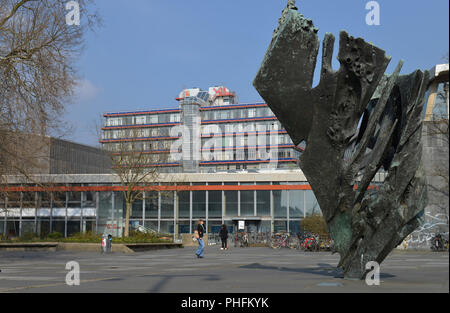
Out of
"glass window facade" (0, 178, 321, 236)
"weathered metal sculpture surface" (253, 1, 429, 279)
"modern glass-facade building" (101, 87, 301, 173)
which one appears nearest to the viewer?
"weathered metal sculpture surface" (253, 1, 429, 279)

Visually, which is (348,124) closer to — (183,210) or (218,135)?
(183,210)

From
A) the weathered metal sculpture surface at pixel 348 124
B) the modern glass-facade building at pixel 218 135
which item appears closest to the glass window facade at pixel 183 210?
→ the weathered metal sculpture surface at pixel 348 124

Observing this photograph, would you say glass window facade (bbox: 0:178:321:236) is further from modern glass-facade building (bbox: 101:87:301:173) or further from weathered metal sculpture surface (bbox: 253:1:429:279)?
modern glass-facade building (bbox: 101:87:301:173)

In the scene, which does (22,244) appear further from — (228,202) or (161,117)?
(161,117)

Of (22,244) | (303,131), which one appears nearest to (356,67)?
(303,131)

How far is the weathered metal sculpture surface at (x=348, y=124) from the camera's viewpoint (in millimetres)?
10484

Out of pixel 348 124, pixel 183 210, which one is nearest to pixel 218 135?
pixel 183 210

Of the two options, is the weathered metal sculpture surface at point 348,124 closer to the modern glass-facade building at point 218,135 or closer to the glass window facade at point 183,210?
the glass window facade at point 183,210

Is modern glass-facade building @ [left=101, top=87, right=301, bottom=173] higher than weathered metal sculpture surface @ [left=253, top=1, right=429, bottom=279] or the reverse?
higher

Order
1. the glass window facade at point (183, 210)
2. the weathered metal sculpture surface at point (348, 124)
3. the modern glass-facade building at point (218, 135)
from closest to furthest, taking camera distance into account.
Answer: the weathered metal sculpture surface at point (348, 124) → the glass window facade at point (183, 210) → the modern glass-facade building at point (218, 135)

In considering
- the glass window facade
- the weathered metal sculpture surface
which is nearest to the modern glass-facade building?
the glass window facade

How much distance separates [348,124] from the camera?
11055 mm

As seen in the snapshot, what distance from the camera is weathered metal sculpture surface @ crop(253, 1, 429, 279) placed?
10484 mm

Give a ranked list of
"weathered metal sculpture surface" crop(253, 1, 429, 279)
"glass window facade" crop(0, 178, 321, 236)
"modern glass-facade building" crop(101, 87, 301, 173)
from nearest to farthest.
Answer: "weathered metal sculpture surface" crop(253, 1, 429, 279), "glass window facade" crop(0, 178, 321, 236), "modern glass-facade building" crop(101, 87, 301, 173)
